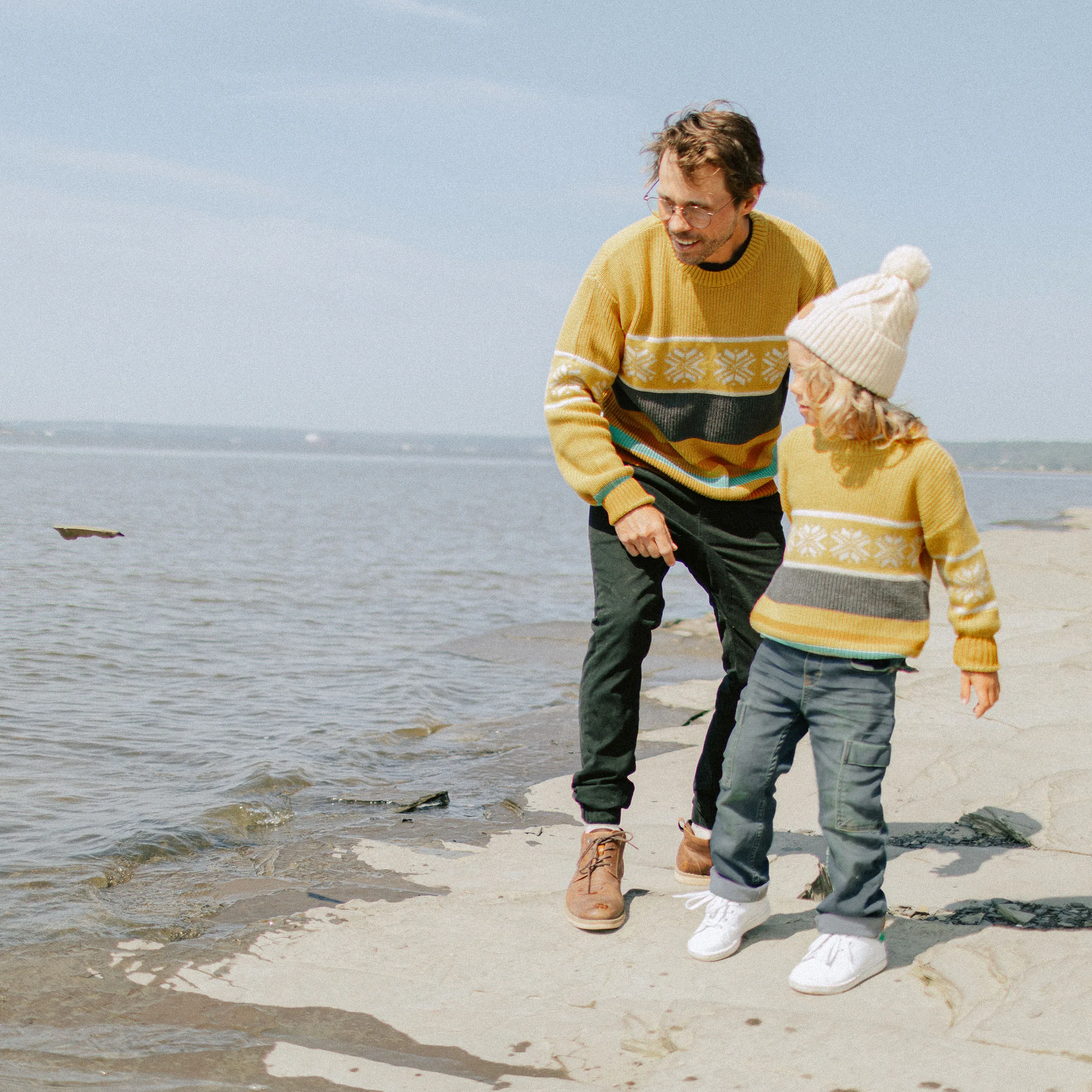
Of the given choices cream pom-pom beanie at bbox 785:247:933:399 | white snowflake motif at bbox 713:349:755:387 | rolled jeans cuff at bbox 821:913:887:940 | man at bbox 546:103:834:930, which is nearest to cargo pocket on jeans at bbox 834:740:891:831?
rolled jeans cuff at bbox 821:913:887:940

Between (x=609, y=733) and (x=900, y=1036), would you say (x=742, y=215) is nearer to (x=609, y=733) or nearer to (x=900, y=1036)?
(x=609, y=733)

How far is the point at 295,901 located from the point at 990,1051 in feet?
6.15

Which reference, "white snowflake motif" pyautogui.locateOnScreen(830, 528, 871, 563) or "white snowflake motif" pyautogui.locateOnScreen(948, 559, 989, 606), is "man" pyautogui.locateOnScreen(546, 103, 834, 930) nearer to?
"white snowflake motif" pyautogui.locateOnScreen(830, 528, 871, 563)

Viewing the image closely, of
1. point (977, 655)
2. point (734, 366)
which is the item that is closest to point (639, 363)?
point (734, 366)

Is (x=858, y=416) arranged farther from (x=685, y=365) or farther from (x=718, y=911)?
(x=718, y=911)

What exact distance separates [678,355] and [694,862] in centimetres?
142

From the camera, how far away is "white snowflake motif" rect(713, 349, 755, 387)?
2941 millimetres

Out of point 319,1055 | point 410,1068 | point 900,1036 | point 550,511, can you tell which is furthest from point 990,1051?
point 550,511

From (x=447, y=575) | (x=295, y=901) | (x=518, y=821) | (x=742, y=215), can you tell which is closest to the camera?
(x=742, y=215)

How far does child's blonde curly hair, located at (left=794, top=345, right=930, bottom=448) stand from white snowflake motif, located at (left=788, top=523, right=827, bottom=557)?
0.21 metres

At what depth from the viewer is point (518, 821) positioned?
4215 millimetres

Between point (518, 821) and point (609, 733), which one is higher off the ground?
point (609, 733)

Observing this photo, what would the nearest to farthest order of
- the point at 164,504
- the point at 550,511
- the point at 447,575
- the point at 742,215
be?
1. the point at 742,215
2. the point at 447,575
3. the point at 164,504
4. the point at 550,511

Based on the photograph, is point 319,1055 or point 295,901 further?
point 295,901
